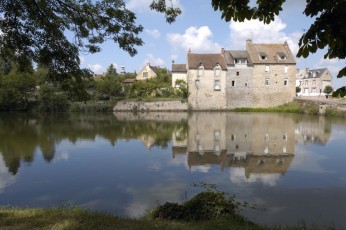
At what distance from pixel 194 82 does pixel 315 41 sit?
44.6m

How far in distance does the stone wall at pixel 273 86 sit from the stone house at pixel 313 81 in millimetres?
19780

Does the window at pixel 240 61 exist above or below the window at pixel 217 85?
above

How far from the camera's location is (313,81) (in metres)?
70.2

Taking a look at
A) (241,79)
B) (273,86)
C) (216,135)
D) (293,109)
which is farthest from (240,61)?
(216,135)

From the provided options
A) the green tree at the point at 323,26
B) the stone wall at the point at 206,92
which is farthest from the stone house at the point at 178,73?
the green tree at the point at 323,26

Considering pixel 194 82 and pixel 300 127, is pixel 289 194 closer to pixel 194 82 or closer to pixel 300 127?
pixel 300 127

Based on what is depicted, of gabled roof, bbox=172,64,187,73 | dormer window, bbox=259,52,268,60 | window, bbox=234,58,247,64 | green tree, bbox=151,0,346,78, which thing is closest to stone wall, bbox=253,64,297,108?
dormer window, bbox=259,52,268,60

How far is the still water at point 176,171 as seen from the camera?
9.09 metres

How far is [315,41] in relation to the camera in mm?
3518

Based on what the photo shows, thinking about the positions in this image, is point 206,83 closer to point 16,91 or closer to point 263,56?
point 263,56

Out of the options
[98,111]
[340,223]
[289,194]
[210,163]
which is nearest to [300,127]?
[210,163]

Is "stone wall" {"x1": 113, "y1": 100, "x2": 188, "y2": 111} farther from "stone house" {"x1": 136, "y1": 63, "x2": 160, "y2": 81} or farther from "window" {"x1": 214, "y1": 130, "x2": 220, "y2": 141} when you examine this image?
"window" {"x1": 214, "y1": 130, "x2": 220, "y2": 141}

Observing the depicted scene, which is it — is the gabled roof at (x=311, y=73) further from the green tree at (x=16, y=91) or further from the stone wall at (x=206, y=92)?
the green tree at (x=16, y=91)

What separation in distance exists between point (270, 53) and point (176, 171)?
131 ft
